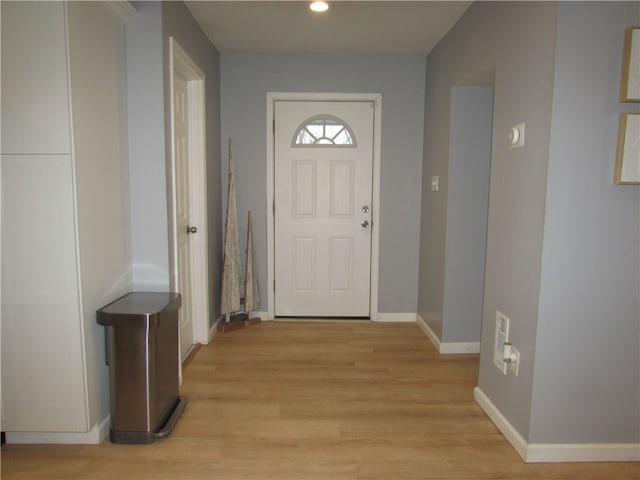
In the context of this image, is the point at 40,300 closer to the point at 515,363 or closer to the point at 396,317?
the point at 515,363

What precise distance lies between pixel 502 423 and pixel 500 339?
1.37ft

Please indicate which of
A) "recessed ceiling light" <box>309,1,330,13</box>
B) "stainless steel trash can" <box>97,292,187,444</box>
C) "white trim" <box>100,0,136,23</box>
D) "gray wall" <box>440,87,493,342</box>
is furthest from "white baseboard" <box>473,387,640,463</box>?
"white trim" <box>100,0,136,23</box>

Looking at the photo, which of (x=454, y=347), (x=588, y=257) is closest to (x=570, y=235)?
(x=588, y=257)

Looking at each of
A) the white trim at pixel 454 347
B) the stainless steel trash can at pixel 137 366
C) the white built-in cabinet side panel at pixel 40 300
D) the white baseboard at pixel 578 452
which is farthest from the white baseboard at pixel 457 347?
the white built-in cabinet side panel at pixel 40 300

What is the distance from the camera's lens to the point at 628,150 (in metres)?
1.67

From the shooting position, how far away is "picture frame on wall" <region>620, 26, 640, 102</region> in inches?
64.0

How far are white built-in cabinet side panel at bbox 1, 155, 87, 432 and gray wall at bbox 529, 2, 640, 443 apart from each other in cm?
205

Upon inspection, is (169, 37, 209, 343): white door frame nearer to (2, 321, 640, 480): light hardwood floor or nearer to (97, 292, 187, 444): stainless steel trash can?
(2, 321, 640, 480): light hardwood floor

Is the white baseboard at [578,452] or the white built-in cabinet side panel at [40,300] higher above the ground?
the white built-in cabinet side panel at [40,300]

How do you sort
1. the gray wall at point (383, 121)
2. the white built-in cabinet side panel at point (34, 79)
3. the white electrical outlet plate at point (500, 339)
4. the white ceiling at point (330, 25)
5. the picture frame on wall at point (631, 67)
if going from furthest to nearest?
the gray wall at point (383, 121) → the white ceiling at point (330, 25) → the white electrical outlet plate at point (500, 339) → the white built-in cabinet side panel at point (34, 79) → the picture frame on wall at point (631, 67)

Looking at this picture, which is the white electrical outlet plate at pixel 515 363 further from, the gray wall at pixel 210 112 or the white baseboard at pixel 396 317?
the gray wall at pixel 210 112

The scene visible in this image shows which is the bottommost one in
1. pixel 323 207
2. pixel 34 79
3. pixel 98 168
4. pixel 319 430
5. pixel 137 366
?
pixel 319 430

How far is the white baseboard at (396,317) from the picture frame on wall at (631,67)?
102 inches

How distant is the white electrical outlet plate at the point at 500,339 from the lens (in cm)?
209
